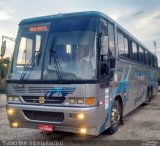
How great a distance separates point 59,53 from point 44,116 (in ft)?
5.06

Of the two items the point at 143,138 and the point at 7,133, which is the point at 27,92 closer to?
the point at 7,133

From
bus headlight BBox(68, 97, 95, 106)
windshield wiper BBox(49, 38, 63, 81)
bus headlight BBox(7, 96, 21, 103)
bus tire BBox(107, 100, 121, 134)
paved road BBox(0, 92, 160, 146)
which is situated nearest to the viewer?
bus headlight BBox(68, 97, 95, 106)

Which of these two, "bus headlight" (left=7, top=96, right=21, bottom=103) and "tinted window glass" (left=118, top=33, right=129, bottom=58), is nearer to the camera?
"bus headlight" (left=7, top=96, right=21, bottom=103)

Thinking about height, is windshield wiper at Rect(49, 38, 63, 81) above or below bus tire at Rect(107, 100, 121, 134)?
above

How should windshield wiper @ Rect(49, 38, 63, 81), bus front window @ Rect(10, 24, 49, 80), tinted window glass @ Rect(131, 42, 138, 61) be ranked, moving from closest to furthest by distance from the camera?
windshield wiper @ Rect(49, 38, 63, 81) < bus front window @ Rect(10, 24, 49, 80) < tinted window glass @ Rect(131, 42, 138, 61)

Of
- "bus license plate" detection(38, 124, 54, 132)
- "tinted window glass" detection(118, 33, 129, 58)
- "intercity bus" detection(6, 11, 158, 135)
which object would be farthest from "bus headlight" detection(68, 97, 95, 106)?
"tinted window glass" detection(118, 33, 129, 58)

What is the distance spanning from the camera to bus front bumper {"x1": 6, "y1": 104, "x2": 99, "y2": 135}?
18.4ft

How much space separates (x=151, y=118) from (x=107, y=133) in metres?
3.19

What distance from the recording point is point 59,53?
236 inches

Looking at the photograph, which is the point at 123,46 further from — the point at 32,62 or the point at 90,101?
the point at 32,62

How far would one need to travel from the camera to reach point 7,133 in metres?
7.39

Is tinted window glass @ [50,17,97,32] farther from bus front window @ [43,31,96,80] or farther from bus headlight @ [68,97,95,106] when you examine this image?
bus headlight @ [68,97,95,106]

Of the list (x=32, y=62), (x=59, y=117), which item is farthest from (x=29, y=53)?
(x=59, y=117)

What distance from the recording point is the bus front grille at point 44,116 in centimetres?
586
